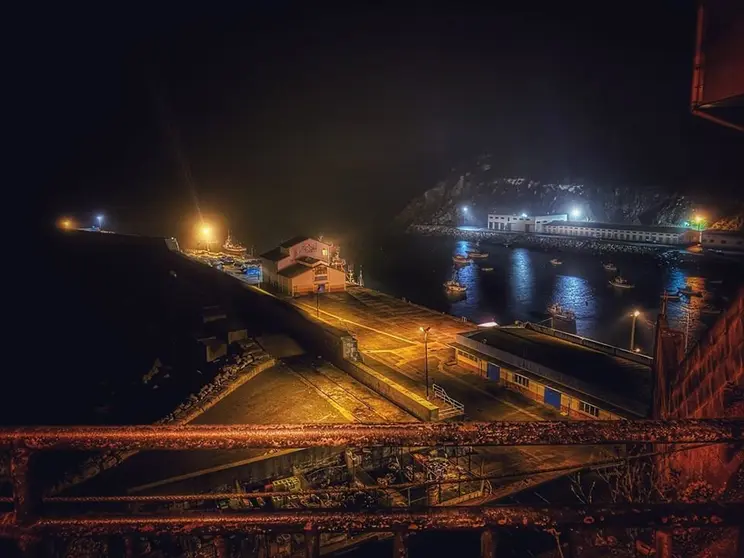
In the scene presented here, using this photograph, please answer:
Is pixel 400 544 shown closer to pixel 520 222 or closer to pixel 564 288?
pixel 564 288

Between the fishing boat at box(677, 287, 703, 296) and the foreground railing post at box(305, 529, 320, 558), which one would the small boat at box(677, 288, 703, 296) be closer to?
the fishing boat at box(677, 287, 703, 296)

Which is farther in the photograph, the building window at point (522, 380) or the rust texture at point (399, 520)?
the building window at point (522, 380)

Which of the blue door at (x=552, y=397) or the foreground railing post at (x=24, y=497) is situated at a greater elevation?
the foreground railing post at (x=24, y=497)

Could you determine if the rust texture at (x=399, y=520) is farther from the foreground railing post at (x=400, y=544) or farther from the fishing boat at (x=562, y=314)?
the fishing boat at (x=562, y=314)

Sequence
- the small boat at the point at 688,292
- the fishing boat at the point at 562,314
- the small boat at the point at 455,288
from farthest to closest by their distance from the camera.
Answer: the small boat at the point at 455,288
the small boat at the point at 688,292
the fishing boat at the point at 562,314

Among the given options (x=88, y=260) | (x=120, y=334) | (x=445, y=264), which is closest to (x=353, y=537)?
(x=120, y=334)

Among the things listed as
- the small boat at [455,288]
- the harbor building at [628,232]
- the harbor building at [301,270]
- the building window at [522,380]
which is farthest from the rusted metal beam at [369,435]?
the harbor building at [628,232]

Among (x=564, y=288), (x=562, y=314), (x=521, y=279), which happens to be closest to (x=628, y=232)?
(x=521, y=279)
